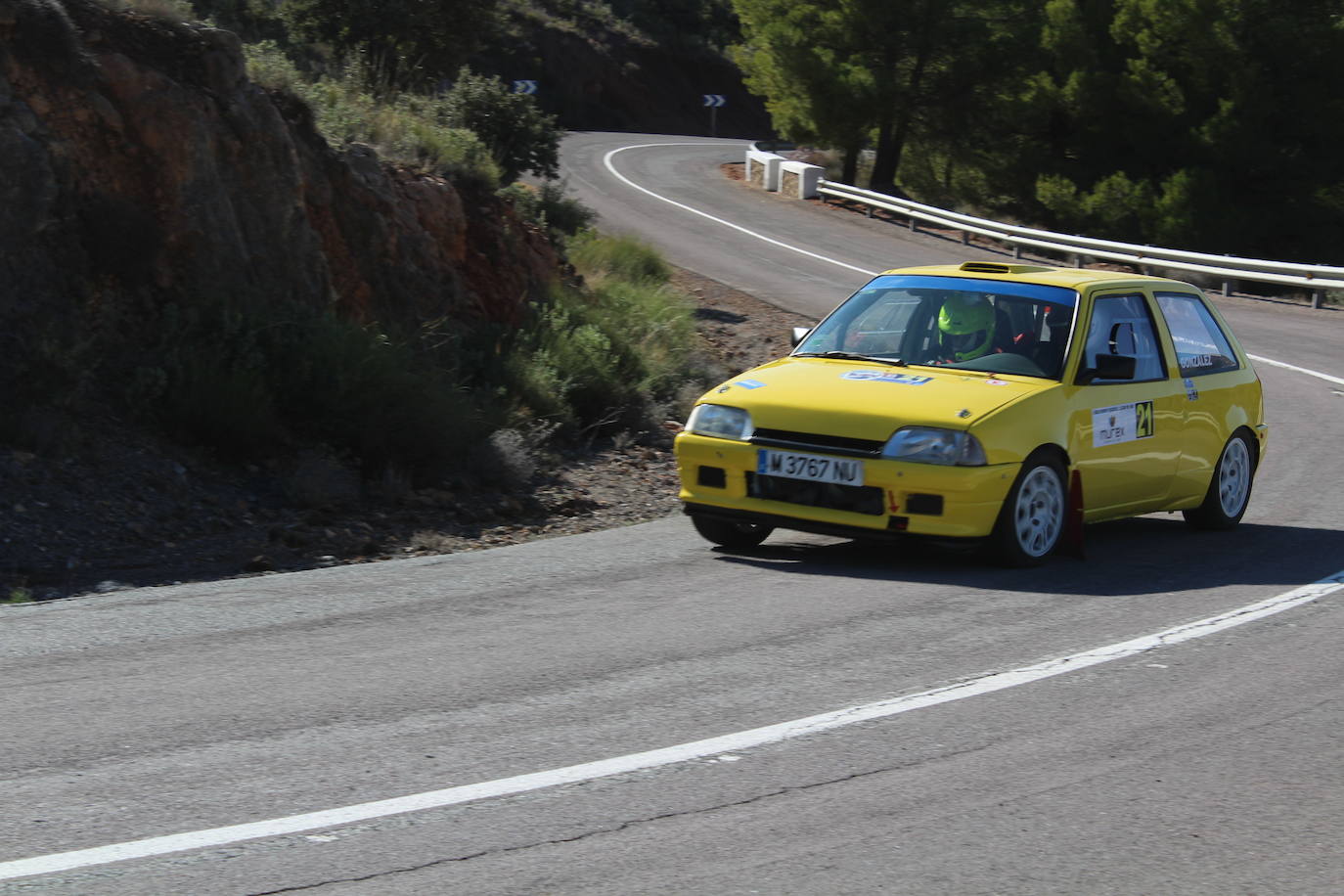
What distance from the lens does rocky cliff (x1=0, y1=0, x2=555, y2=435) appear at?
10891mm

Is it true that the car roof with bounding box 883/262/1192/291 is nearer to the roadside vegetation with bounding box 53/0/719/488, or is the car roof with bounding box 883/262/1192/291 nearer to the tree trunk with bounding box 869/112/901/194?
the roadside vegetation with bounding box 53/0/719/488

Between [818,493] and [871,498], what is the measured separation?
0.98 feet

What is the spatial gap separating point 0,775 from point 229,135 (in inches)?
347

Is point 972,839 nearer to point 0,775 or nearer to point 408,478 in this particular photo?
point 0,775

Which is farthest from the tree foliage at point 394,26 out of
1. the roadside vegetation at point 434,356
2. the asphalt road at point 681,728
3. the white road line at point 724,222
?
the asphalt road at point 681,728

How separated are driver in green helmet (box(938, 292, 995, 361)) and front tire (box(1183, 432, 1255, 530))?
199 centimetres

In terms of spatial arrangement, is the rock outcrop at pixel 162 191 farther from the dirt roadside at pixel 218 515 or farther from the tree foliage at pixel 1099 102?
the tree foliage at pixel 1099 102

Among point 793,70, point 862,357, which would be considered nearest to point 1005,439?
point 862,357

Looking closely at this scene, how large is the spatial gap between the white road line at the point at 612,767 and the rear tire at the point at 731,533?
2674 mm

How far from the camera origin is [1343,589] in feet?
27.1

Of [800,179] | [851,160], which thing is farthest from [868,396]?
[851,160]

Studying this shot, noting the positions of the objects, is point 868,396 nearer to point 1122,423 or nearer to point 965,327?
point 965,327

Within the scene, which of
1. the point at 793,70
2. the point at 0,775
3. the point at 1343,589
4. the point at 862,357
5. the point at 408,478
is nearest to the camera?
the point at 0,775

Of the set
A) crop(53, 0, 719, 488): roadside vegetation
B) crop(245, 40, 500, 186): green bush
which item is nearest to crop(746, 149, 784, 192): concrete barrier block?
crop(53, 0, 719, 488): roadside vegetation
